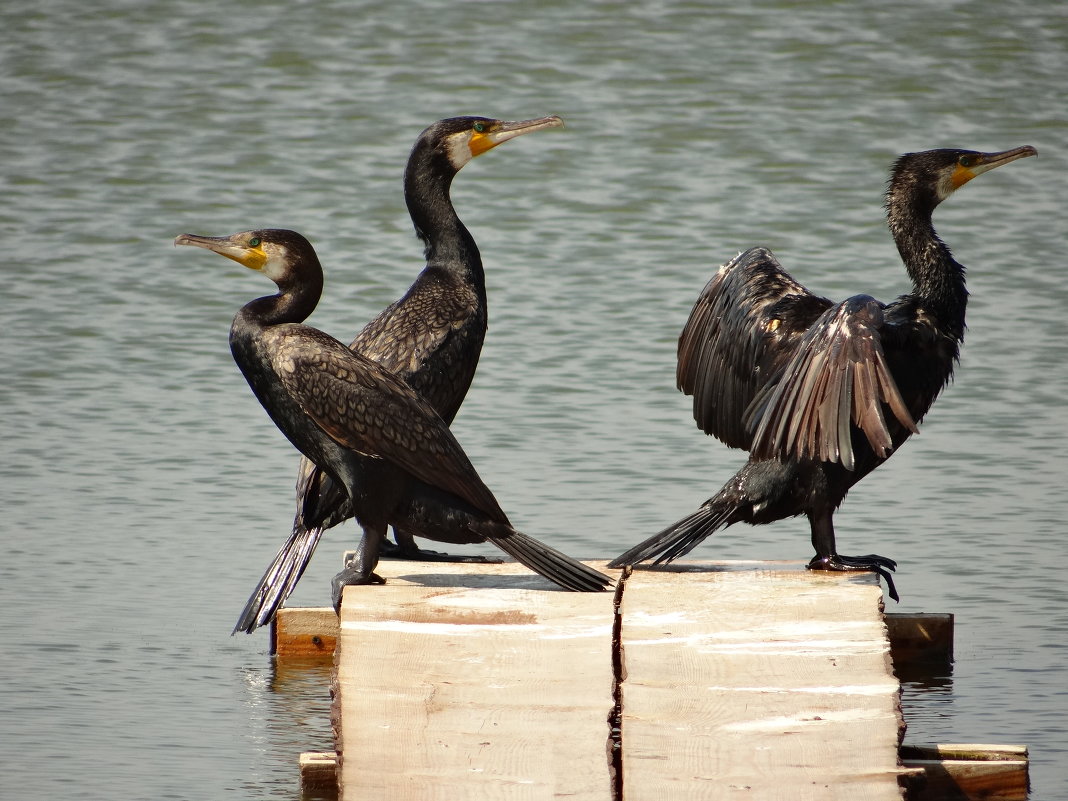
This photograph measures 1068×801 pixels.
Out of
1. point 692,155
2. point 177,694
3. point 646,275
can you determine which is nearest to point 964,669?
point 177,694

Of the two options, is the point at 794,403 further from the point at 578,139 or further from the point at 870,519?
the point at 578,139

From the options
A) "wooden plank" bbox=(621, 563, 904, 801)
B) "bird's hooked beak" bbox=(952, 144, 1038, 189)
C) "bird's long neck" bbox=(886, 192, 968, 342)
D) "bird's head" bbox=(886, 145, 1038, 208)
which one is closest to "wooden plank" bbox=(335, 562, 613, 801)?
"wooden plank" bbox=(621, 563, 904, 801)

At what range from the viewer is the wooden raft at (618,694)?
420 centimetres

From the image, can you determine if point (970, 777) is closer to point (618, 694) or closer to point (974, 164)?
point (618, 694)

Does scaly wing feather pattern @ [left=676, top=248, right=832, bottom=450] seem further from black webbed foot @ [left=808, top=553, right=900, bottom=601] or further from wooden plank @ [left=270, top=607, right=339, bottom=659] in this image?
wooden plank @ [left=270, top=607, right=339, bottom=659]

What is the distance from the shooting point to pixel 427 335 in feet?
18.6

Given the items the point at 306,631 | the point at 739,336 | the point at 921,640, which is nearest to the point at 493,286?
the point at 306,631

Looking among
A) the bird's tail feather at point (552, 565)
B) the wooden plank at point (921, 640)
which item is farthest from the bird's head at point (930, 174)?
the bird's tail feather at point (552, 565)

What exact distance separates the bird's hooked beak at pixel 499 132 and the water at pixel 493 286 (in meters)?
1.65

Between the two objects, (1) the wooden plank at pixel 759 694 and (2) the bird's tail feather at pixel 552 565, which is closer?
(1) the wooden plank at pixel 759 694

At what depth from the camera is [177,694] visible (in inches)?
222

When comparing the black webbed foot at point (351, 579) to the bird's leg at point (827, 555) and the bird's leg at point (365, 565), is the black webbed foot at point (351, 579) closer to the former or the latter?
the bird's leg at point (365, 565)

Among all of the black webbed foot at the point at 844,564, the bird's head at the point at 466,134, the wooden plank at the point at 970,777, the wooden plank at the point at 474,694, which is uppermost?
the bird's head at the point at 466,134

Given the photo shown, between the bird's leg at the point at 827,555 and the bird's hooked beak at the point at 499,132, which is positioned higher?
the bird's hooked beak at the point at 499,132
